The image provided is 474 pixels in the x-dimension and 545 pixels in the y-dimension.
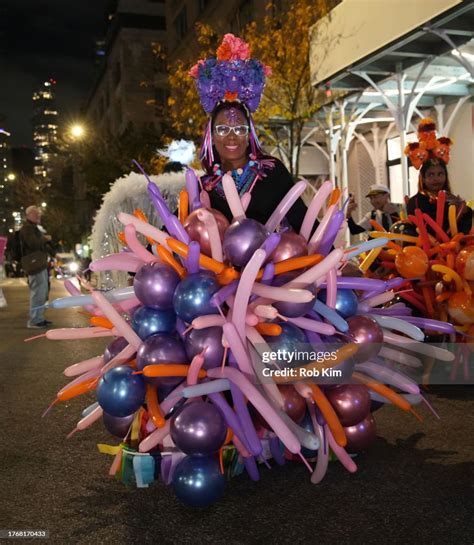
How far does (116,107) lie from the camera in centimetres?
4859

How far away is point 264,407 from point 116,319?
26.5 inches

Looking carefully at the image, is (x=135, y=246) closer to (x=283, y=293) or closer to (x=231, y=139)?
(x=283, y=293)

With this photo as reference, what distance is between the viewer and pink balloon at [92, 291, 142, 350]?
2266 millimetres

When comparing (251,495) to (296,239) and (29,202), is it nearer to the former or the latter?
(296,239)

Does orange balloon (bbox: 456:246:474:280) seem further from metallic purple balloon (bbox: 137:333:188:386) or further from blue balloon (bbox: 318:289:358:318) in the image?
metallic purple balloon (bbox: 137:333:188:386)

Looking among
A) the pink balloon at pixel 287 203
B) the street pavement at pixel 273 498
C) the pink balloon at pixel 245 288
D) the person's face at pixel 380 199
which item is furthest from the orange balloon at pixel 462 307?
the person's face at pixel 380 199

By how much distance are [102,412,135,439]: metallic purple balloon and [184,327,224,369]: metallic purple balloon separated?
18.9 inches

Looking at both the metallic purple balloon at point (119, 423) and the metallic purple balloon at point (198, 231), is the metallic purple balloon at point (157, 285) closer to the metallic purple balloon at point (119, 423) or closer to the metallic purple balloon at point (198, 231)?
the metallic purple balloon at point (198, 231)

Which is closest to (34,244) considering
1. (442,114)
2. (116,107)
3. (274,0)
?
(442,114)

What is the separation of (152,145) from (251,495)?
2799 centimetres

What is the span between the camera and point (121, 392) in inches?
87.4

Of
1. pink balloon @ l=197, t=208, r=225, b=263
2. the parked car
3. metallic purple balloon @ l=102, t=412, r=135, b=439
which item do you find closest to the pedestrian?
the parked car

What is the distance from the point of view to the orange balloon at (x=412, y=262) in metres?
3.86

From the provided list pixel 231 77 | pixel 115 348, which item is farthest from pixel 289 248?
pixel 231 77
